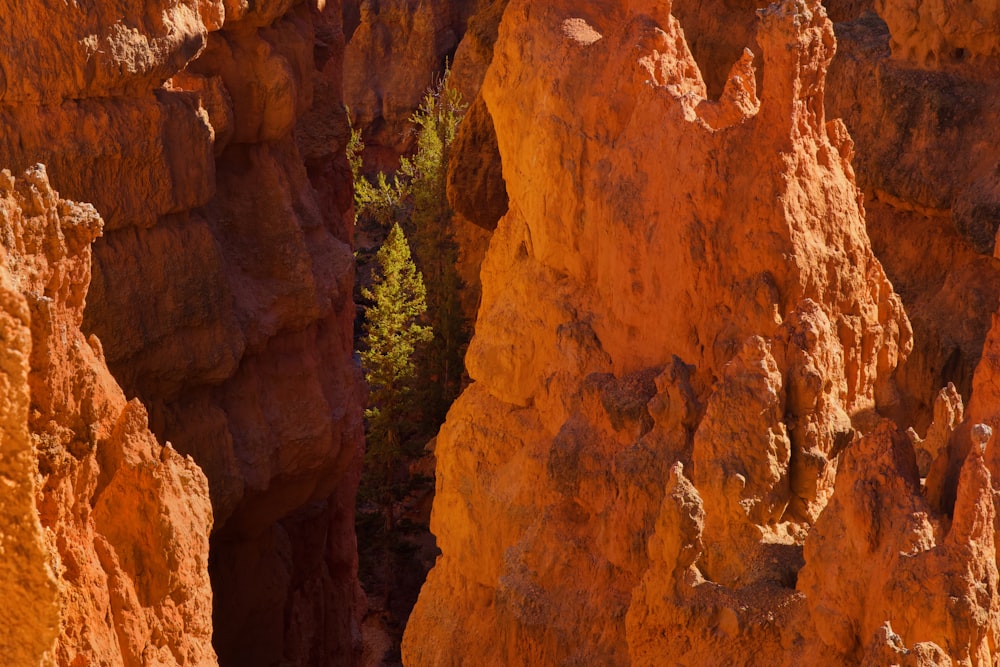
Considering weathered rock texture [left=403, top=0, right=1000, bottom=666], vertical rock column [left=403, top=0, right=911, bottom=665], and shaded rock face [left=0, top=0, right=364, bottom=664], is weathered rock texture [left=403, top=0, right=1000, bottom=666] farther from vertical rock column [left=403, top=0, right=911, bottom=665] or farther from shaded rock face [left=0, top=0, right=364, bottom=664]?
shaded rock face [left=0, top=0, right=364, bottom=664]

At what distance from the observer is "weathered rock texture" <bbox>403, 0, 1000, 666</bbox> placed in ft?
21.0

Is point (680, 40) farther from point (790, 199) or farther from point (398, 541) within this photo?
point (398, 541)

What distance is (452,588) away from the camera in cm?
998

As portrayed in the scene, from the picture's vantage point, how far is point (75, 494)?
5.71 metres

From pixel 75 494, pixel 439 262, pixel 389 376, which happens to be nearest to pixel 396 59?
pixel 439 262

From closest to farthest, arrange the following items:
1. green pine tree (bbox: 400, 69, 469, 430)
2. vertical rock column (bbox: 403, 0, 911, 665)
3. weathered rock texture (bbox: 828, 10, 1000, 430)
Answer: vertical rock column (bbox: 403, 0, 911, 665) → weathered rock texture (bbox: 828, 10, 1000, 430) → green pine tree (bbox: 400, 69, 469, 430)

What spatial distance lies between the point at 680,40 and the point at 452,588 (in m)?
4.30

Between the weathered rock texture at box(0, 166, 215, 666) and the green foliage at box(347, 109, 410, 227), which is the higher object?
the green foliage at box(347, 109, 410, 227)

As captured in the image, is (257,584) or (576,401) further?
(257,584)

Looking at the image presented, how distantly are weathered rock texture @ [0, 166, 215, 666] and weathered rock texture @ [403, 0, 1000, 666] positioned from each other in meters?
2.50

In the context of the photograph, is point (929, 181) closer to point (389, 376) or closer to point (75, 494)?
point (75, 494)

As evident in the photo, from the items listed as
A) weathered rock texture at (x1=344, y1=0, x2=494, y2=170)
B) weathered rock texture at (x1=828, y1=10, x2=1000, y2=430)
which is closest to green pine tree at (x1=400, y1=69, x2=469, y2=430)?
weathered rock texture at (x1=344, y1=0, x2=494, y2=170)

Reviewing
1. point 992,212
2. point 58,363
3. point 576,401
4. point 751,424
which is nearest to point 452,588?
point 576,401

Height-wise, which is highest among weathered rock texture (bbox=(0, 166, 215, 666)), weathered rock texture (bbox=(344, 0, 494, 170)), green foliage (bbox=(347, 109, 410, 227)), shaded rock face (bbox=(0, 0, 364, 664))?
weathered rock texture (bbox=(344, 0, 494, 170))
